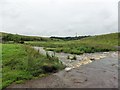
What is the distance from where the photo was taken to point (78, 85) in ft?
78.6

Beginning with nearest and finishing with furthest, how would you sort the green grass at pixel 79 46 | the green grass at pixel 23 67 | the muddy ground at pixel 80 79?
1. the muddy ground at pixel 80 79
2. the green grass at pixel 23 67
3. the green grass at pixel 79 46

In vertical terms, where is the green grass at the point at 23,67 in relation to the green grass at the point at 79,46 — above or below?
below

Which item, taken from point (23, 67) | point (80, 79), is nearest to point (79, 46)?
point (23, 67)

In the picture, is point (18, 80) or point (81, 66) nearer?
point (18, 80)

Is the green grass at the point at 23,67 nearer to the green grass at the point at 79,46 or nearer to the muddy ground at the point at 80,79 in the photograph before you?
the muddy ground at the point at 80,79

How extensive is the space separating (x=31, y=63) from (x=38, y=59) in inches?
78.2

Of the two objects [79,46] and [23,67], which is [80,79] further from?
[79,46]

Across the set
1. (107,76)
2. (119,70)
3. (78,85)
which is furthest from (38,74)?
(119,70)

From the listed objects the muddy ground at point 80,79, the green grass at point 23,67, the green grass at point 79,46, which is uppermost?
the green grass at point 79,46

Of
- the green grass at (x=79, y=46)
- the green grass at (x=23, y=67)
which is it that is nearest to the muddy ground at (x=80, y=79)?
the green grass at (x=23, y=67)

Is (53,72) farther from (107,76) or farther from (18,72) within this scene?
(107,76)

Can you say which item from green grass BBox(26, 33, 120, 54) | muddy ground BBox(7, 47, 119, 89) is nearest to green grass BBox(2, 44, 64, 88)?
muddy ground BBox(7, 47, 119, 89)

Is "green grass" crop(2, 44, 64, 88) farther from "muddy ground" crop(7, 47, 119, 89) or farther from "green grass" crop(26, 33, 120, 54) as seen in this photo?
"green grass" crop(26, 33, 120, 54)

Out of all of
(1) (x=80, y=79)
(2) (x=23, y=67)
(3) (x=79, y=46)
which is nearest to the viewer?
(1) (x=80, y=79)
